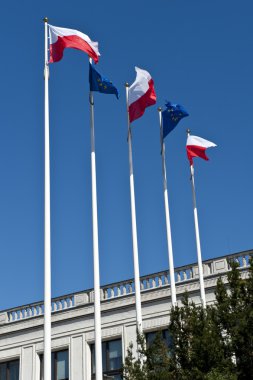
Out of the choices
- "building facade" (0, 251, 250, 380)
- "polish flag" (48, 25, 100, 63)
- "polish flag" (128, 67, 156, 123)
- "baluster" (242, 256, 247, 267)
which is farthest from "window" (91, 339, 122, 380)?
"polish flag" (48, 25, 100, 63)

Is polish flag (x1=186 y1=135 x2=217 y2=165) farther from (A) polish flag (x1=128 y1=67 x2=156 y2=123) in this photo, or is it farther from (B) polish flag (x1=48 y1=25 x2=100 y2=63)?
(B) polish flag (x1=48 y1=25 x2=100 y2=63)

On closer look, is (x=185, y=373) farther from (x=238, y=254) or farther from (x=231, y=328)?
(x=238, y=254)

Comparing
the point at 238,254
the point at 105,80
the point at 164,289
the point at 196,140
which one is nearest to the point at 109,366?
the point at 164,289

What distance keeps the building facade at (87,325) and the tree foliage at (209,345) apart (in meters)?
13.1

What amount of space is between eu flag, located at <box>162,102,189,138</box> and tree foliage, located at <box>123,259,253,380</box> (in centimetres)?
1111

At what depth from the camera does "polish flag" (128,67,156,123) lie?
3125 cm

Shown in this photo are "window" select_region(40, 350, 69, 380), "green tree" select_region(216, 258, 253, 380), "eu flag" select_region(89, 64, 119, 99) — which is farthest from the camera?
"window" select_region(40, 350, 69, 380)

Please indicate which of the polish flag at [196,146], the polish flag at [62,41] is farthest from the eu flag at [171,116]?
the polish flag at [62,41]

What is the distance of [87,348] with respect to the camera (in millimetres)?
39281

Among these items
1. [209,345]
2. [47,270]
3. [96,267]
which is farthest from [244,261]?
[209,345]

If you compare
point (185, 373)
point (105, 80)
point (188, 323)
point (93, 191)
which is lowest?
point (185, 373)

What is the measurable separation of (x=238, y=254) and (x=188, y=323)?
1464 cm

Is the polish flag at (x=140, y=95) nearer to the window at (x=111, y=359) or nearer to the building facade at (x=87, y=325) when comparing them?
the building facade at (x=87, y=325)

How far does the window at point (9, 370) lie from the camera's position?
4194cm
